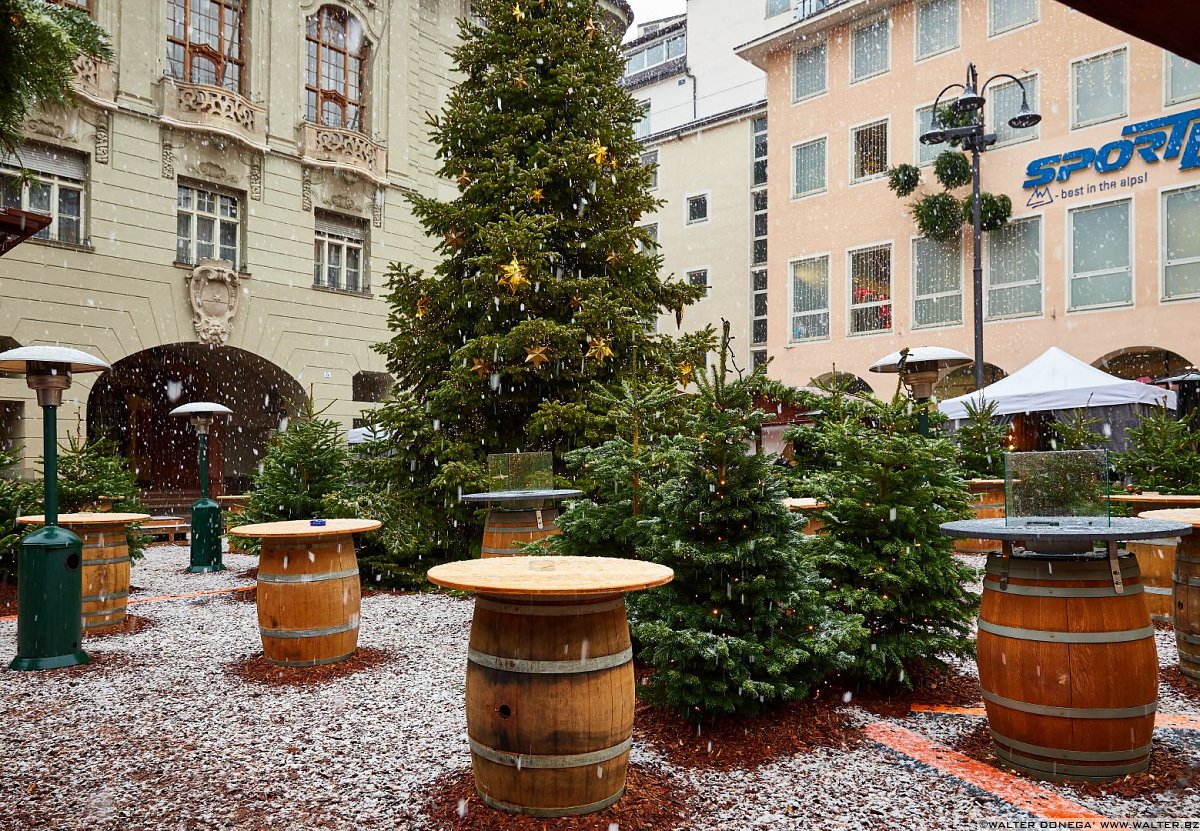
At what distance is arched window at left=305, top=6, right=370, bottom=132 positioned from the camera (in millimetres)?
21438

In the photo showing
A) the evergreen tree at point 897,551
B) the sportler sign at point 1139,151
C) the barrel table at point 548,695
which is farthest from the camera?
the sportler sign at point 1139,151

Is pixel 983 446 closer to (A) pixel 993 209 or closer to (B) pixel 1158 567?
(B) pixel 1158 567

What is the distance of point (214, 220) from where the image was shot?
1980 centimetres

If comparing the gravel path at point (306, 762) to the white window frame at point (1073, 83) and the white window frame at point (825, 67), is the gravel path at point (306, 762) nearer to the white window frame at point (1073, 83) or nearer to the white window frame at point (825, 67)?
the white window frame at point (1073, 83)

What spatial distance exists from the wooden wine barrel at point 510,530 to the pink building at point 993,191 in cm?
1676

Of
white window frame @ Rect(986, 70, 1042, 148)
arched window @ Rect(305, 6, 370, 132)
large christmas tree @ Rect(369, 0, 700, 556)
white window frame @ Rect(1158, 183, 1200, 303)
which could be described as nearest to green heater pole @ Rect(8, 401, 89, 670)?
large christmas tree @ Rect(369, 0, 700, 556)

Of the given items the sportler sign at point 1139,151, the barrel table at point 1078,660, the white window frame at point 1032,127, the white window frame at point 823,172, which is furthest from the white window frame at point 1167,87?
the barrel table at point 1078,660

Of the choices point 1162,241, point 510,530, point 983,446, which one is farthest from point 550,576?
point 1162,241

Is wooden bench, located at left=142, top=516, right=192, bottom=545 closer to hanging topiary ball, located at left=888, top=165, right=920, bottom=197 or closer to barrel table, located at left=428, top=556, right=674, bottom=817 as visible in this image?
barrel table, located at left=428, top=556, right=674, bottom=817

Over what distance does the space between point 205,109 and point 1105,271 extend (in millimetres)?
21372

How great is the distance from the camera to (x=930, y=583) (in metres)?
4.87

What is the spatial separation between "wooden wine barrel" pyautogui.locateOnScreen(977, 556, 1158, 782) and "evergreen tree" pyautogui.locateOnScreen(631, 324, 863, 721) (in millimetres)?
936

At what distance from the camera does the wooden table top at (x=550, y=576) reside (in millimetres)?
3248

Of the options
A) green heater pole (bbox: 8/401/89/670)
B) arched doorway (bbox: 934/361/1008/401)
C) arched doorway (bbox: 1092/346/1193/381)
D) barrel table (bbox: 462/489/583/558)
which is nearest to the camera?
green heater pole (bbox: 8/401/89/670)
